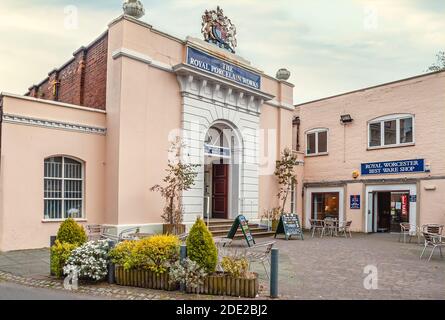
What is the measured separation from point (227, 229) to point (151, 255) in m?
8.04

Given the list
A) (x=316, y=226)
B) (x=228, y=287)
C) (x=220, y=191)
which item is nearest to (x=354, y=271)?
(x=228, y=287)

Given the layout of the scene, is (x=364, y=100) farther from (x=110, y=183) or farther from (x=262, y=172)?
(x=110, y=183)

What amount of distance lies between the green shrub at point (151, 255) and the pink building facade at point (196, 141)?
16.5 ft

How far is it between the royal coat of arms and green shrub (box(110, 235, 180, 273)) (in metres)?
10.5

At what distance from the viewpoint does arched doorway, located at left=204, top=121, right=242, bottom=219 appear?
16469 mm

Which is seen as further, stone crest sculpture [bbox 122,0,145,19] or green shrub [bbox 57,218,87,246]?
stone crest sculpture [bbox 122,0,145,19]

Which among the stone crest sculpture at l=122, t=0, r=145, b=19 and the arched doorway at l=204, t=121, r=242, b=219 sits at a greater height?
the stone crest sculpture at l=122, t=0, r=145, b=19

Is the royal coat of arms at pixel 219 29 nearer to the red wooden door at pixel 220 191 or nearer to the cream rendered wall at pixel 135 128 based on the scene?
the cream rendered wall at pixel 135 128

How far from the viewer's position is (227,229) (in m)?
15.1

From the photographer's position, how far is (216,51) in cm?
1584

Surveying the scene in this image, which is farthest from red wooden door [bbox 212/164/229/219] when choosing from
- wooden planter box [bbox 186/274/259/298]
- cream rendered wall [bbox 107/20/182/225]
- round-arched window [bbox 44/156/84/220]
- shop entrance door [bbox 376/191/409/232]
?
wooden planter box [bbox 186/274/259/298]

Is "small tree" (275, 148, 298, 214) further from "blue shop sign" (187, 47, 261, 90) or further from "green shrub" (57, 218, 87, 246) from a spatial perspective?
"green shrub" (57, 218, 87, 246)

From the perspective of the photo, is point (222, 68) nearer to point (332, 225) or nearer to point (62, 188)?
point (62, 188)
